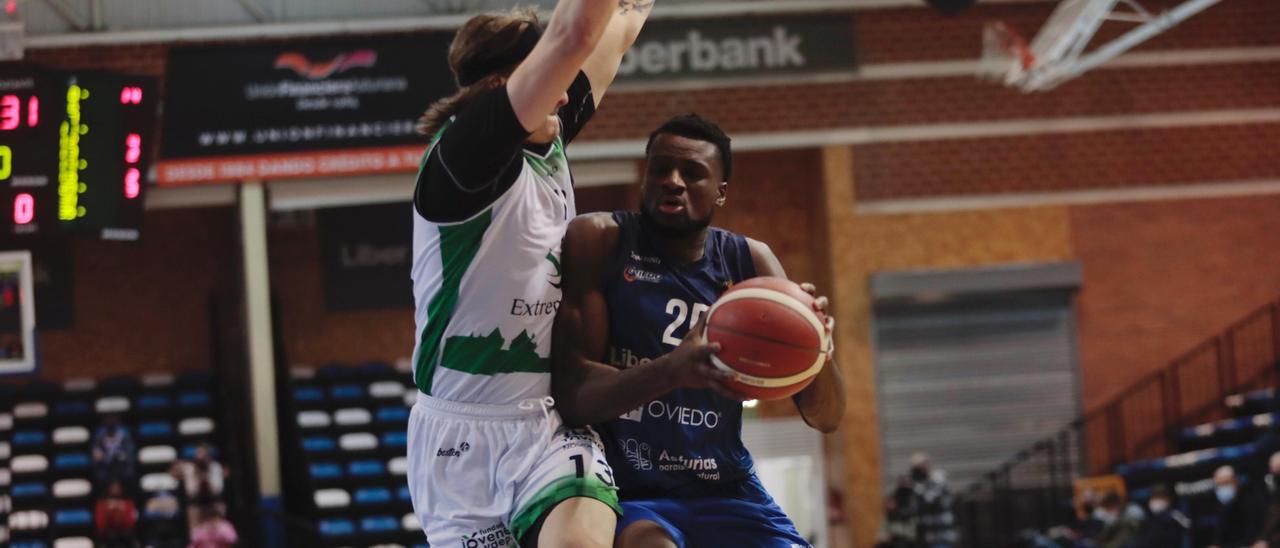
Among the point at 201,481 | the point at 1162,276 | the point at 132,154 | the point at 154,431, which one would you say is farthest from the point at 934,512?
the point at 132,154

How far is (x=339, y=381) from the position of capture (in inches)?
745

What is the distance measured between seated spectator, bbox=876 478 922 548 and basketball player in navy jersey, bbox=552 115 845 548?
12536 millimetres

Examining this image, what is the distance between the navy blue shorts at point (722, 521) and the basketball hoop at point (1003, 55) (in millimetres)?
12875

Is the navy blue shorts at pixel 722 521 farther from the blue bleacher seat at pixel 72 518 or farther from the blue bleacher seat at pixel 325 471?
the blue bleacher seat at pixel 72 518

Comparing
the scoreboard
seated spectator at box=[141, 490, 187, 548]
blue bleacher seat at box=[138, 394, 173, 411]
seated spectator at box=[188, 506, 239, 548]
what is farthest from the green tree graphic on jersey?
blue bleacher seat at box=[138, 394, 173, 411]

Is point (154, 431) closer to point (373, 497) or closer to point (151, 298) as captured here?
point (151, 298)

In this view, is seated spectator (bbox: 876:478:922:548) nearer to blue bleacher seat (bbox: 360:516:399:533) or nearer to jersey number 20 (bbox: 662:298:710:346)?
blue bleacher seat (bbox: 360:516:399:533)

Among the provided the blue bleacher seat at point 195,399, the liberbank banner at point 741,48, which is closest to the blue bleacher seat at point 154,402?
the blue bleacher seat at point 195,399

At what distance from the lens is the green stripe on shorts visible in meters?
4.08

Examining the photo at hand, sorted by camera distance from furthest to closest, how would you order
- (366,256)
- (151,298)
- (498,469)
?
(151,298)
(366,256)
(498,469)

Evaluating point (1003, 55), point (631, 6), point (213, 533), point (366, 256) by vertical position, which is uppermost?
point (1003, 55)

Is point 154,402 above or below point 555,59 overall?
above

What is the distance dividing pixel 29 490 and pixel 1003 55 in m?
11.8

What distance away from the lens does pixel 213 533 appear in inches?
551
